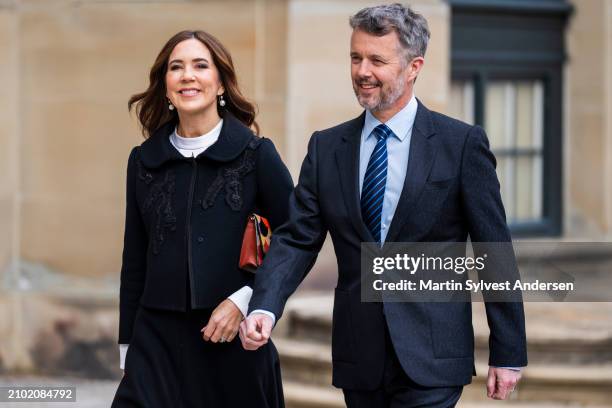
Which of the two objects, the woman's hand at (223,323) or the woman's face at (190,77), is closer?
the woman's hand at (223,323)

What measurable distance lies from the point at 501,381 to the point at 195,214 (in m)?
1.34

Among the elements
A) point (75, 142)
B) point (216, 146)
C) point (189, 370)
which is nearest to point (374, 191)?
point (216, 146)

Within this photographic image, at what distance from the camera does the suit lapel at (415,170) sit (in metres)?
4.59

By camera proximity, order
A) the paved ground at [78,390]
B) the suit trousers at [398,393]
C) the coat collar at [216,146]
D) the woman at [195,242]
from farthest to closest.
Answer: the paved ground at [78,390] < the coat collar at [216,146] < the woman at [195,242] < the suit trousers at [398,393]

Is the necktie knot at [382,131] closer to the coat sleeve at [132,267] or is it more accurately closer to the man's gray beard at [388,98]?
the man's gray beard at [388,98]

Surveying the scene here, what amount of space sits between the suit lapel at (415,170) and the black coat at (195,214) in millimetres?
654

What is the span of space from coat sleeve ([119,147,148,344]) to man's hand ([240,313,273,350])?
2.57 feet

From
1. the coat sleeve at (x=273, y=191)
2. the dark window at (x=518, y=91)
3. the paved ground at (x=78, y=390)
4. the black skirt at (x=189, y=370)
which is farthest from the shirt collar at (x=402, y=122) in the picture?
the dark window at (x=518, y=91)

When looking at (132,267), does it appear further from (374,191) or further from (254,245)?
(374,191)

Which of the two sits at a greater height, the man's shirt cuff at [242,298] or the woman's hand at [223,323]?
the man's shirt cuff at [242,298]

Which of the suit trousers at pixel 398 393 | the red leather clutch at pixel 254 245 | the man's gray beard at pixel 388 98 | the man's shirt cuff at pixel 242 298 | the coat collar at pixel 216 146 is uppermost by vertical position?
the man's gray beard at pixel 388 98

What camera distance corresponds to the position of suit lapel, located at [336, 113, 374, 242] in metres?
4.62

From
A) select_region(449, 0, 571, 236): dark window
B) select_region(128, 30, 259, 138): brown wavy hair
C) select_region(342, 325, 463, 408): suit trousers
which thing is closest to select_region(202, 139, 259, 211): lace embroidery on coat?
select_region(128, 30, 259, 138): brown wavy hair

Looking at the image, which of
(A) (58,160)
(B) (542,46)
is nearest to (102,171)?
(A) (58,160)
